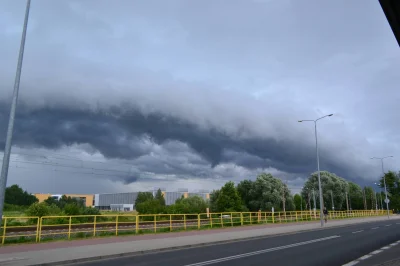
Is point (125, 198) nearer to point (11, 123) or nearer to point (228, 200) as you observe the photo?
point (228, 200)

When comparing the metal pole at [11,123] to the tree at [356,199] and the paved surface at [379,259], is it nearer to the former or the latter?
the paved surface at [379,259]

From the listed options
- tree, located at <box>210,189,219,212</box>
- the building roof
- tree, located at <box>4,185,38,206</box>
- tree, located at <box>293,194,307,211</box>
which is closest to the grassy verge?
the building roof

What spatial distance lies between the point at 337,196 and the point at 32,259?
8802 cm

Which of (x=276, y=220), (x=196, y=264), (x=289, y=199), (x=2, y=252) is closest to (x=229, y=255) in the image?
(x=196, y=264)

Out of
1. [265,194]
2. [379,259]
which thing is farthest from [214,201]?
[379,259]

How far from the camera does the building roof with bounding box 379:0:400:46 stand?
21.5 ft

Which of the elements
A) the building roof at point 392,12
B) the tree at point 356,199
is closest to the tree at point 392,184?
the tree at point 356,199

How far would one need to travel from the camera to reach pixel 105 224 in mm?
32281

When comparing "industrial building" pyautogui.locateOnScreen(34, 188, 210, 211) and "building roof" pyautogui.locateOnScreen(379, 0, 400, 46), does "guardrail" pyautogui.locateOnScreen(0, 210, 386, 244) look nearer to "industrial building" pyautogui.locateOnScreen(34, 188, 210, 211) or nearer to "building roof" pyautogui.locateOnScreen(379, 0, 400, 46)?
"building roof" pyautogui.locateOnScreen(379, 0, 400, 46)

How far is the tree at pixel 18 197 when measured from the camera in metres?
102

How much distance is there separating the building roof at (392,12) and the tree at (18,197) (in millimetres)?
110005

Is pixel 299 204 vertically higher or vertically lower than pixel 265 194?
lower

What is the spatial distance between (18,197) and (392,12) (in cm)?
11822

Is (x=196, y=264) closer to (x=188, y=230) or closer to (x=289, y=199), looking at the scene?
(x=188, y=230)
